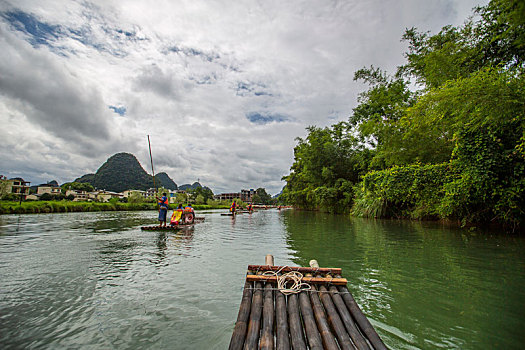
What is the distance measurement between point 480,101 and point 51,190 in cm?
12730

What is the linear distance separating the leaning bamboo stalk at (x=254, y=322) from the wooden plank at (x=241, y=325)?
46 mm

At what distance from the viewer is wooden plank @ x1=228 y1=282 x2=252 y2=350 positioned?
7.17 ft

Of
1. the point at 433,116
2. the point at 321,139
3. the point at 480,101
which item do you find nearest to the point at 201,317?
the point at 480,101

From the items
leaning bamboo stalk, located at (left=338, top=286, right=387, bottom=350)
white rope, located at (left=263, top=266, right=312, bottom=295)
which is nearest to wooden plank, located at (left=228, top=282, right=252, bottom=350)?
white rope, located at (left=263, top=266, right=312, bottom=295)

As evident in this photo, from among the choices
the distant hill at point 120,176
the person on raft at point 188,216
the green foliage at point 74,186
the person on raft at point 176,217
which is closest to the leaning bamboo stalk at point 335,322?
the person on raft at point 176,217

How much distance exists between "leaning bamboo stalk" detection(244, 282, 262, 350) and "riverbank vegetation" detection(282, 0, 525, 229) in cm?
408

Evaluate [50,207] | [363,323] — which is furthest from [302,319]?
[50,207]

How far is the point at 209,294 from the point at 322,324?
8.20ft

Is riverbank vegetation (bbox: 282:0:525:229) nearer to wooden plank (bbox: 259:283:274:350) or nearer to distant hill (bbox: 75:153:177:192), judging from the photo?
wooden plank (bbox: 259:283:274:350)

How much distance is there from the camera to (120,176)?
144375 mm

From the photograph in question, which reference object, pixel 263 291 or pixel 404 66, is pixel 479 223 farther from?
pixel 263 291

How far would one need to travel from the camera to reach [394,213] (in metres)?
19.7

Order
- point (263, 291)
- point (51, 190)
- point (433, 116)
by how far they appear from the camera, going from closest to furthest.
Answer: point (263, 291), point (433, 116), point (51, 190)

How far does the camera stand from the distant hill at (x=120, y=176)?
13900 cm
